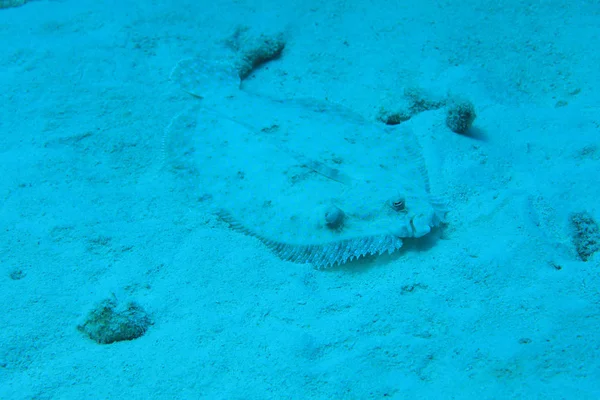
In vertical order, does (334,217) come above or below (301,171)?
below

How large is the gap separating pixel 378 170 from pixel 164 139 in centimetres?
252

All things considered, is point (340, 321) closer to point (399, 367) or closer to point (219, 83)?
point (399, 367)

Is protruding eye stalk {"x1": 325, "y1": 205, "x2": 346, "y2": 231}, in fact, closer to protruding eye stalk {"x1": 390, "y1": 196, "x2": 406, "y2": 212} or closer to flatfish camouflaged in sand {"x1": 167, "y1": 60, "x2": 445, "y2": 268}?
flatfish camouflaged in sand {"x1": 167, "y1": 60, "x2": 445, "y2": 268}

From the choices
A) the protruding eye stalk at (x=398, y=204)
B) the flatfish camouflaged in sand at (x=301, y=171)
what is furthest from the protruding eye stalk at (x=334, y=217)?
the protruding eye stalk at (x=398, y=204)

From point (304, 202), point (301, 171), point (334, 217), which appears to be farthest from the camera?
point (301, 171)

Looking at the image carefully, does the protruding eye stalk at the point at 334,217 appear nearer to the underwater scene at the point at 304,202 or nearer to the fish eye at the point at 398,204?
the underwater scene at the point at 304,202

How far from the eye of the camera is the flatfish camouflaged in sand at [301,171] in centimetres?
354

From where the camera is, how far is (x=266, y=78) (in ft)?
18.6

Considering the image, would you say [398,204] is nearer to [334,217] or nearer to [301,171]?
[334,217]

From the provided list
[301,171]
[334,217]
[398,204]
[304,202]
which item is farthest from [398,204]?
[301,171]

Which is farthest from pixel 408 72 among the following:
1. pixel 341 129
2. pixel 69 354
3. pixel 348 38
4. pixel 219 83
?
pixel 69 354

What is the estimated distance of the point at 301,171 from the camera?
13.1ft

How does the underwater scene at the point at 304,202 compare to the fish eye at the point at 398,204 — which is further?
the fish eye at the point at 398,204

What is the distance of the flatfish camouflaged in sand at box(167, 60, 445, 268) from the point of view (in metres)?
3.54
